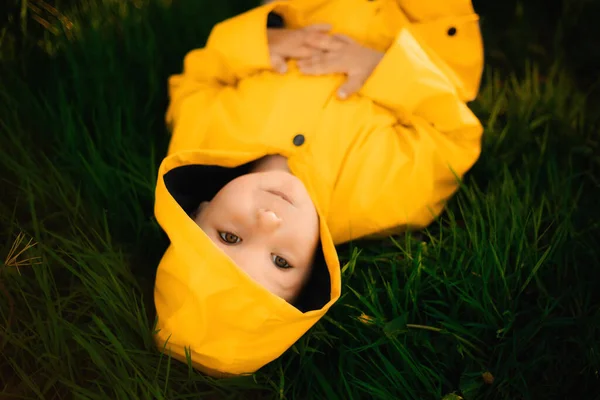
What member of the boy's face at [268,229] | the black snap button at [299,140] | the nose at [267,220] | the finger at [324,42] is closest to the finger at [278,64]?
the finger at [324,42]

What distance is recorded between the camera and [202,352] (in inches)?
56.3

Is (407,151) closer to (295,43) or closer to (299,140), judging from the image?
(299,140)

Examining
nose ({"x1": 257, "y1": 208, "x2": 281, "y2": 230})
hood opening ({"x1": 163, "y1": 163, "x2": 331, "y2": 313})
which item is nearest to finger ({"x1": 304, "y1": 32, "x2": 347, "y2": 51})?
hood opening ({"x1": 163, "y1": 163, "x2": 331, "y2": 313})

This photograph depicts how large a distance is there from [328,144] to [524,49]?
1.25 m

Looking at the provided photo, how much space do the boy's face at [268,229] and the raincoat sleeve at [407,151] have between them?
0.23 m

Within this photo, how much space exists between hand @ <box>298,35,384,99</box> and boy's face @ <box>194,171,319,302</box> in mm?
443

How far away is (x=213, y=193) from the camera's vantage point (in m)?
1.81

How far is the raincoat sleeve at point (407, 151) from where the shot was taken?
68.6 inches

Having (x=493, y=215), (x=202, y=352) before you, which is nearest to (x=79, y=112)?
(x=202, y=352)

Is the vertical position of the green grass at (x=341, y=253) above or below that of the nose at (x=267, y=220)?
below

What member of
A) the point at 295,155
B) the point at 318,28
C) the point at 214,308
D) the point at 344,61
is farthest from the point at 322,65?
the point at 214,308

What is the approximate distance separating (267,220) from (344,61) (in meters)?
0.72

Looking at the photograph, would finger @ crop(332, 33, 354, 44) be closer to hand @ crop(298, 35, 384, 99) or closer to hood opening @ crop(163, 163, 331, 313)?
hand @ crop(298, 35, 384, 99)

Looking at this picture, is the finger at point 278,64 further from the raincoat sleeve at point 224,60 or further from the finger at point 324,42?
the finger at point 324,42
